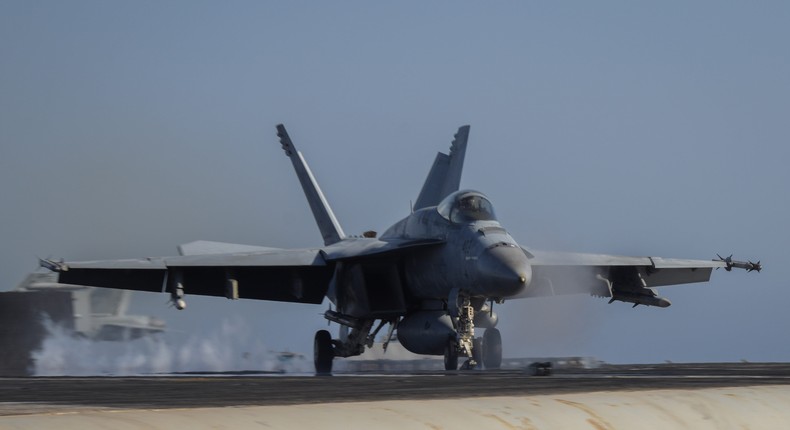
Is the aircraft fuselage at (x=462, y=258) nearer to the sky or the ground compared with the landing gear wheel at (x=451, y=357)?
nearer to the sky

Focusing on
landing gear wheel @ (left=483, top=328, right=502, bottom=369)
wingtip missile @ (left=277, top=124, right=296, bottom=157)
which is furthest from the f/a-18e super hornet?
wingtip missile @ (left=277, top=124, right=296, bottom=157)

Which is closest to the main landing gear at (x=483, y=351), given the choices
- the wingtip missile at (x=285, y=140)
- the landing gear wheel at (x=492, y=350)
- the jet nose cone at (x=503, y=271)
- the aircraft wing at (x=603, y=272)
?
the landing gear wheel at (x=492, y=350)

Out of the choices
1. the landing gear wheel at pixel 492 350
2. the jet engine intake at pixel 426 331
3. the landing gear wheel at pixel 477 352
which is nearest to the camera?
the landing gear wheel at pixel 477 352

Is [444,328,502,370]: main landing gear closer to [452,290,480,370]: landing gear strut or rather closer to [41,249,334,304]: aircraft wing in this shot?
[452,290,480,370]: landing gear strut

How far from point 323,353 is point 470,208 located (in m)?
6.99

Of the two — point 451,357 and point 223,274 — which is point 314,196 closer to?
point 223,274

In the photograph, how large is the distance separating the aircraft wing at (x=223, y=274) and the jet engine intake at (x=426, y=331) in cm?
297

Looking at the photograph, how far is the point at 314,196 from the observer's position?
1272 inches

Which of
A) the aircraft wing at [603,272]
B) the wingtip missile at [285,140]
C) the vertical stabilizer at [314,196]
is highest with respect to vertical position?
the wingtip missile at [285,140]

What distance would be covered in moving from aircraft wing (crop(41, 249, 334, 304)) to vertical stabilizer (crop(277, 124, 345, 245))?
278 cm

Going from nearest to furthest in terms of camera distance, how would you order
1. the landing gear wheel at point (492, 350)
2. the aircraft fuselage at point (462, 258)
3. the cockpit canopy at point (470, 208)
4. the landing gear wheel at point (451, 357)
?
the aircraft fuselage at point (462, 258)
the landing gear wheel at point (451, 357)
the cockpit canopy at point (470, 208)
the landing gear wheel at point (492, 350)

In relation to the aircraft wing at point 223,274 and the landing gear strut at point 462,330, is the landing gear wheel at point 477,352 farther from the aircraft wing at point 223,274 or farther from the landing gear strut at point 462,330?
the aircraft wing at point 223,274

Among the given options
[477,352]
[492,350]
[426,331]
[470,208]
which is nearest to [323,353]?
[426,331]

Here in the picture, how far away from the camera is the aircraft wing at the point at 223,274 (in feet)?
79.6
